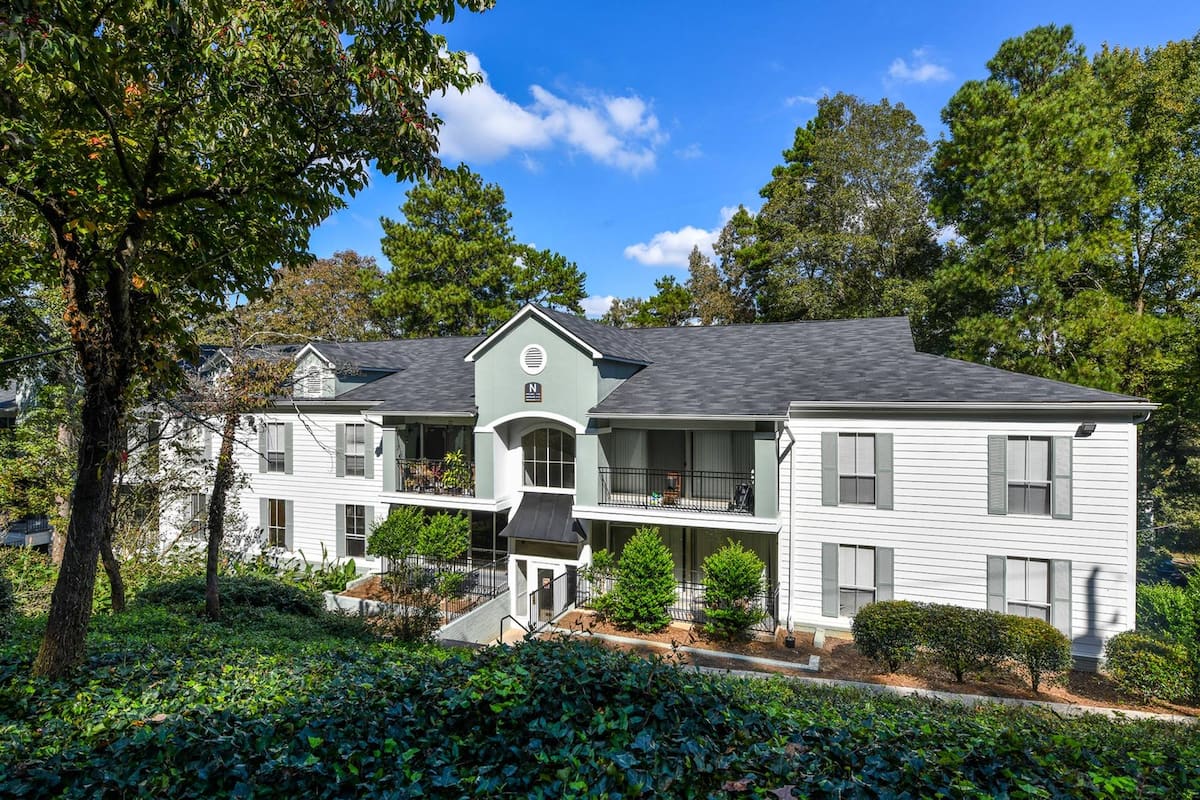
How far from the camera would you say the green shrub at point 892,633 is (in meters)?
11.9

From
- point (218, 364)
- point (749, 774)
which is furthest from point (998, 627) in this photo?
point (218, 364)

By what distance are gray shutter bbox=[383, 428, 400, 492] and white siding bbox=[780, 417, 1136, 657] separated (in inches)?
491

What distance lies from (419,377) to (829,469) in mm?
14638

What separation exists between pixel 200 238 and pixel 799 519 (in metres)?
14.2

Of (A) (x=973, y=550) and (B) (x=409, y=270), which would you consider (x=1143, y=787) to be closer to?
(A) (x=973, y=550)

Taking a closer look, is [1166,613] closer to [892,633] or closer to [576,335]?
[892,633]

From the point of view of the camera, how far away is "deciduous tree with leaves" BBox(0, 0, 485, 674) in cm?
521

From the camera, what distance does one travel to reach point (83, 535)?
571 cm

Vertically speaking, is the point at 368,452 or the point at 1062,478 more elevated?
the point at 1062,478

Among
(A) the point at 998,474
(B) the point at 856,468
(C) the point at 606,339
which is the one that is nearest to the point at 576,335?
(C) the point at 606,339

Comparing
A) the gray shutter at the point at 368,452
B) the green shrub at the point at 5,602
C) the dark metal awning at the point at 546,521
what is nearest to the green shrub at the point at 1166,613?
the dark metal awning at the point at 546,521

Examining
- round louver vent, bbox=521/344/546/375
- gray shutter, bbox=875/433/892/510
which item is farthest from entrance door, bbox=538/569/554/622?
gray shutter, bbox=875/433/892/510

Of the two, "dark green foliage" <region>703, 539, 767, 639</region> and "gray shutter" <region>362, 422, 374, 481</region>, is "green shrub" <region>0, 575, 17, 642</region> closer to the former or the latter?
"gray shutter" <region>362, 422, 374, 481</region>

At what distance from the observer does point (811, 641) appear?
13.9 m
